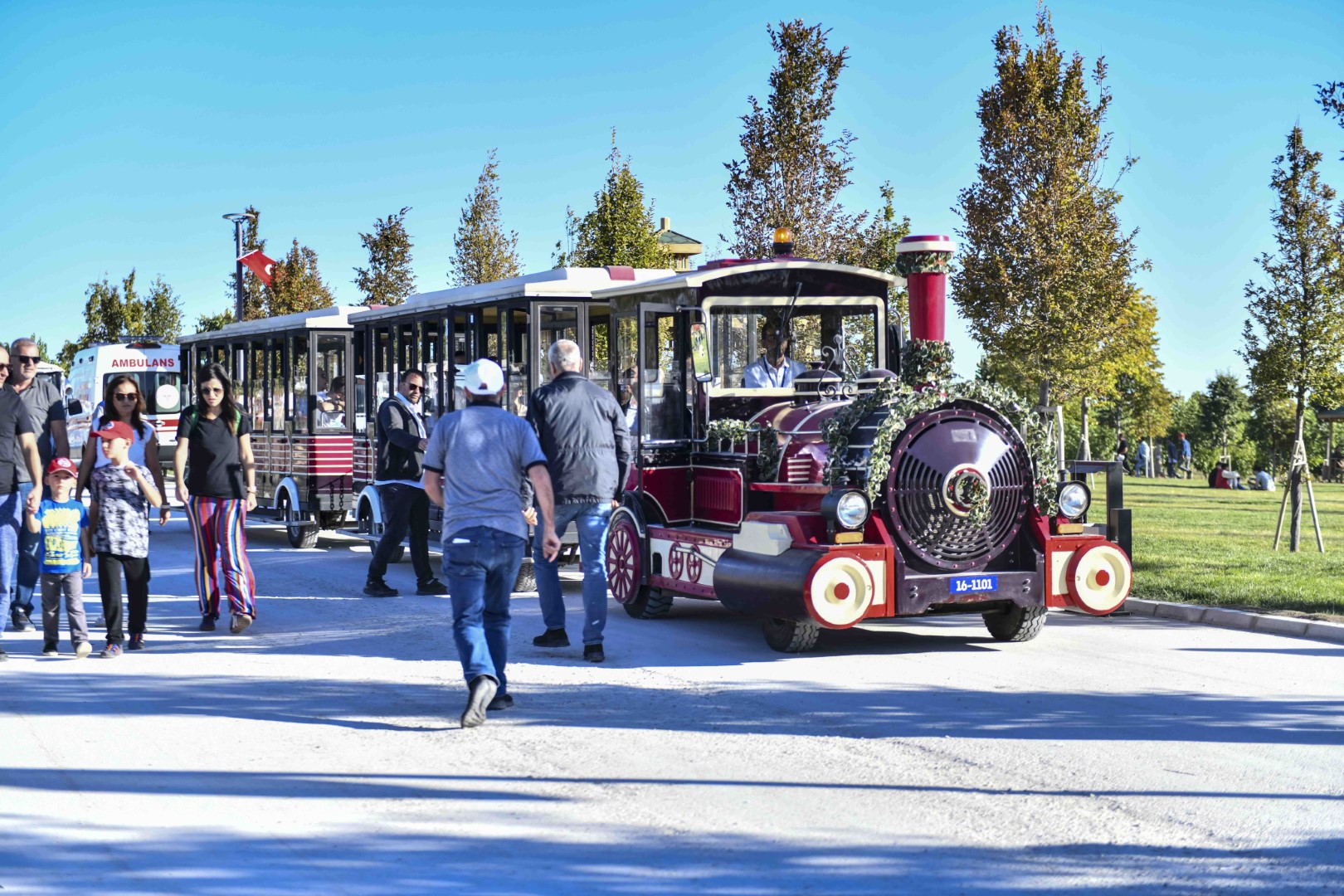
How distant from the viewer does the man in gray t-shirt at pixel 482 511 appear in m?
7.46

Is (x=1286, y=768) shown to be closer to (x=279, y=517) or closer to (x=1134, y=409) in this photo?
(x=279, y=517)

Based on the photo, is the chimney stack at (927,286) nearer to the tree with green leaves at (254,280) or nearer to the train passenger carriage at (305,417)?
the train passenger carriage at (305,417)

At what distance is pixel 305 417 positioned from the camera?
1920 cm

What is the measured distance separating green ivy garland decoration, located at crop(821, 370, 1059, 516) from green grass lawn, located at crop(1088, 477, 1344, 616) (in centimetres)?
294

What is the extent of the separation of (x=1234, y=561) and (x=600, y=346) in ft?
21.6

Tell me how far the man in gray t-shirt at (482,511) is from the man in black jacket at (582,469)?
1.71 m

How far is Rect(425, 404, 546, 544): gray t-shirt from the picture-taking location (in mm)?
7555

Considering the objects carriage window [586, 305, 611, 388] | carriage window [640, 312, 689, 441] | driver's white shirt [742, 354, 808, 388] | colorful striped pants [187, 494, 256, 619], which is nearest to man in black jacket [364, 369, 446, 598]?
carriage window [586, 305, 611, 388]

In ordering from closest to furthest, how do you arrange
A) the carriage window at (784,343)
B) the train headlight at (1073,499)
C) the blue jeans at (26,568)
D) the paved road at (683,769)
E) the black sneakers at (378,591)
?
the paved road at (683,769)
the train headlight at (1073,499)
the blue jeans at (26,568)
the carriage window at (784,343)
the black sneakers at (378,591)

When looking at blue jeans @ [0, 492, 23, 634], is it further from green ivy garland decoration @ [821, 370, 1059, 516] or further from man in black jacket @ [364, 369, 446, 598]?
green ivy garland decoration @ [821, 370, 1059, 516]

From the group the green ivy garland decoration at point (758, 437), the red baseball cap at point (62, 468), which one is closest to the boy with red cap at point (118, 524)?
the red baseball cap at point (62, 468)

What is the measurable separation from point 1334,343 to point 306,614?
41.2 ft

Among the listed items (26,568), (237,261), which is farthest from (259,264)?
(26,568)

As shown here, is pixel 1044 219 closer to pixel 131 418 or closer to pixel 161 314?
pixel 131 418
